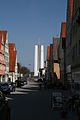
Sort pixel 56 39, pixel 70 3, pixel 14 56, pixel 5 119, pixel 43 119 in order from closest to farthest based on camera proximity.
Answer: pixel 5 119 < pixel 43 119 < pixel 70 3 < pixel 56 39 < pixel 14 56

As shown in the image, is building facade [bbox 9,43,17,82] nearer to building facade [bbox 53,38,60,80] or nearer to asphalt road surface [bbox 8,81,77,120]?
building facade [bbox 53,38,60,80]

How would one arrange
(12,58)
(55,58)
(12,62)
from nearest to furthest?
(55,58) < (12,62) < (12,58)

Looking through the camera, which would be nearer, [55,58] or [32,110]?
[32,110]

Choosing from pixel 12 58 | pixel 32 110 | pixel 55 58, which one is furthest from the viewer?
pixel 12 58

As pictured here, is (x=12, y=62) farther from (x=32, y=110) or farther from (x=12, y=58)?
(x=32, y=110)

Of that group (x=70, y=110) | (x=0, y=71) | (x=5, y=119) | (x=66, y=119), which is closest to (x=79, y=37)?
(x=70, y=110)

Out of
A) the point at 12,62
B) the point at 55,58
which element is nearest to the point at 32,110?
the point at 55,58

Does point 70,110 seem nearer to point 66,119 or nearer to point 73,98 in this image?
point 73,98

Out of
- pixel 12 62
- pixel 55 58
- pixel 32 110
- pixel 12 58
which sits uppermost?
pixel 12 58

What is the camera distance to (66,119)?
12812 millimetres

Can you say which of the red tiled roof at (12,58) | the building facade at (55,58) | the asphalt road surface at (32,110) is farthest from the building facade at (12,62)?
the asphalt road surface at (32,110)

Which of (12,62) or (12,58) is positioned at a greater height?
(12,58)

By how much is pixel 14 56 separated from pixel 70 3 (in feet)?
161

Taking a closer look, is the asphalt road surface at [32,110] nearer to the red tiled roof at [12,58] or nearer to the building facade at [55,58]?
the building facade at [55,58]
